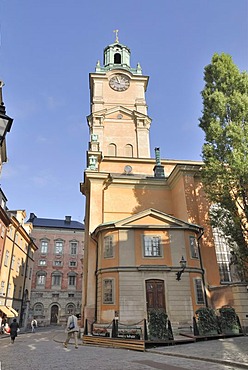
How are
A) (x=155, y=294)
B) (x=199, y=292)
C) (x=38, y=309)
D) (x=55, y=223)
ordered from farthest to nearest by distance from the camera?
(x=55, y=223), (x=38, y=309), (x=199, y=292), (x=155, y=294)

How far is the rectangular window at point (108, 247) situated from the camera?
18.8 m

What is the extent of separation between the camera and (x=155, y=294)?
1734 cm

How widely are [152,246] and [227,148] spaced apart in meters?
8.01

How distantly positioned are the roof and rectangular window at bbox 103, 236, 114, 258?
30739mm

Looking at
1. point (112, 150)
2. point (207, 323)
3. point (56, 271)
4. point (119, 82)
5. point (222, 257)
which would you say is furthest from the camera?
point (56, 271)

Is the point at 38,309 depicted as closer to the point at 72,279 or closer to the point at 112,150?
the point at 72,279

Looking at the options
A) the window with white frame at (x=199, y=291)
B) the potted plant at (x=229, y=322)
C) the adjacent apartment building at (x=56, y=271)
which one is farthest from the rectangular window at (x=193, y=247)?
the adjacent apartment building at (x=56, y=271)

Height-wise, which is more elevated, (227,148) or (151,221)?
(227,148)

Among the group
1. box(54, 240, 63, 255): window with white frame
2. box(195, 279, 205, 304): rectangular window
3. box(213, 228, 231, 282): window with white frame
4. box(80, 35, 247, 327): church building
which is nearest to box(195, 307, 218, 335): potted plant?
box(80, 35, 247, 327): church building

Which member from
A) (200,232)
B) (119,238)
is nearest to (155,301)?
(119,238)

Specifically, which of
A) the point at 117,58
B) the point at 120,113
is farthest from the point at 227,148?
the point at 117,58

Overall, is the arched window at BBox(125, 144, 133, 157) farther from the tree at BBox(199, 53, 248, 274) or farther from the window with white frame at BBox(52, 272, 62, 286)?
the window with white frame at BBox(52, 272, 62, 286)

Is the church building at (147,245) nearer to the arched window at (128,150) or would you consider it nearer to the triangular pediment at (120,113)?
the arched window at (128,150)

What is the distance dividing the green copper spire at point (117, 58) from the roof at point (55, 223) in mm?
26548
